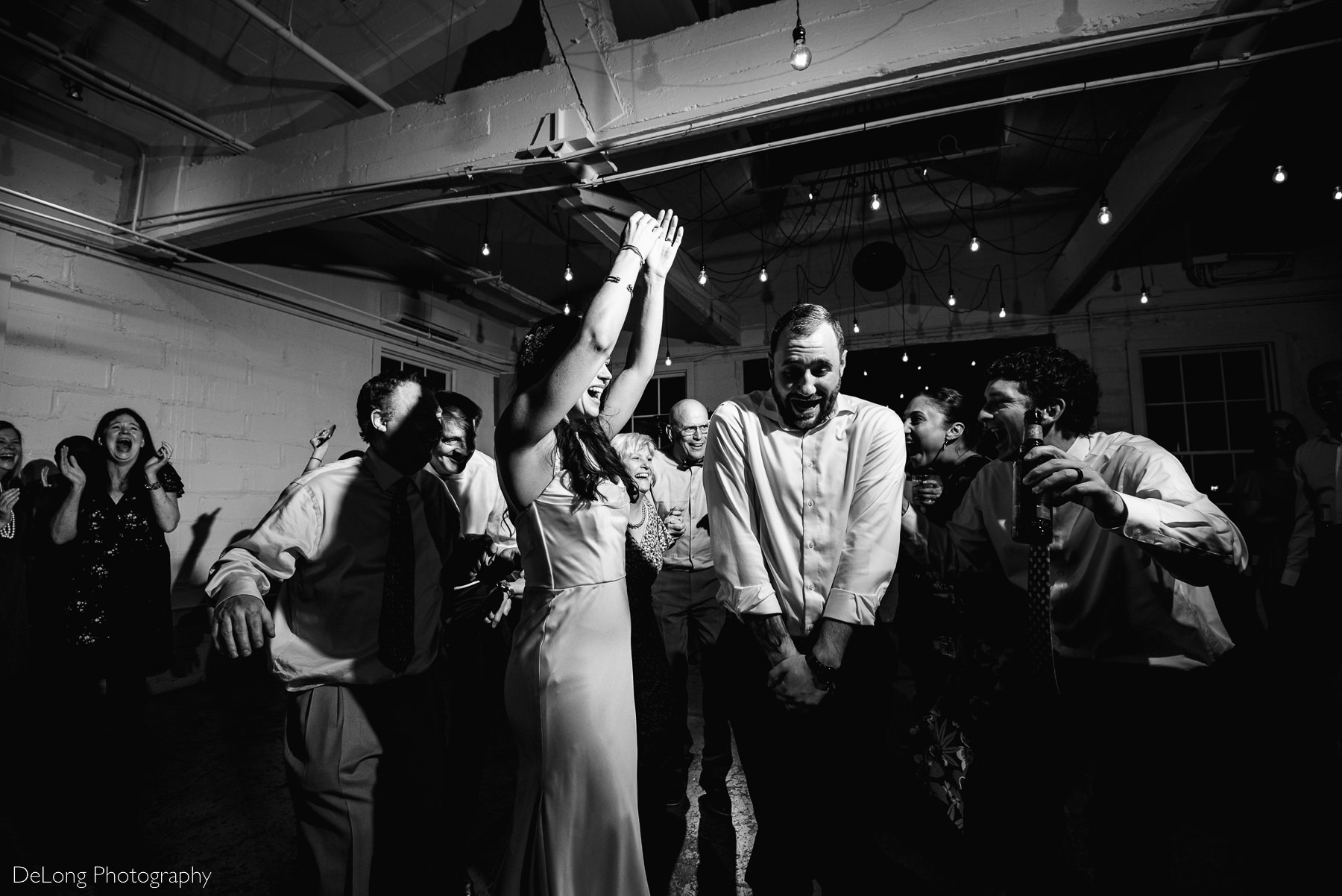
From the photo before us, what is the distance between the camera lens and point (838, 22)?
127 inches

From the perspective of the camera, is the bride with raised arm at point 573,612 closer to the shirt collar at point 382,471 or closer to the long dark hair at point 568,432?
the long dark hair at point 568,432

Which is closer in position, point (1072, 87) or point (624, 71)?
point (1072, 87)

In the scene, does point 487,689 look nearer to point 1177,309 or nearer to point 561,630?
point 561,630

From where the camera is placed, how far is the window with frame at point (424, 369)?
7340mm

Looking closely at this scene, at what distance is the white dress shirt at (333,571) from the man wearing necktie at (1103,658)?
1812 mm

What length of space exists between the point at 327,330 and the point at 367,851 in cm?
609

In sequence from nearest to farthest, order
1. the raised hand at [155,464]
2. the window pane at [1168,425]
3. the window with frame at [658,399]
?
the raised hand at [155,464]
the window pane at [1168,425]
the window with frame at [658,399]

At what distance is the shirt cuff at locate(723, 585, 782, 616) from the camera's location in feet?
5.16

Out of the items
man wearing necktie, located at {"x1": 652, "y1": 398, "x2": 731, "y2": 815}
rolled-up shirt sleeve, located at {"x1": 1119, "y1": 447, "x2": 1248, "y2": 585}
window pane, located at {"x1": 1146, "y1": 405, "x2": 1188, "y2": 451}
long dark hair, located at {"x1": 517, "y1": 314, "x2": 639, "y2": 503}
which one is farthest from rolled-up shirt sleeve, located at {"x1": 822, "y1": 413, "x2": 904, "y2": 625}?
window pane, located at {"x1": 1146, "y1": 405, "x2": 1188, "y2": 451}

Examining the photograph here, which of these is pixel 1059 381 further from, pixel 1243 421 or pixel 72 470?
pixel 1243 421

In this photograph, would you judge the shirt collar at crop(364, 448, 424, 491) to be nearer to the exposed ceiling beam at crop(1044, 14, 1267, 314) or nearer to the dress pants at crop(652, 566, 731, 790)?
the dress pants at crop(652, 566, 731, 790)

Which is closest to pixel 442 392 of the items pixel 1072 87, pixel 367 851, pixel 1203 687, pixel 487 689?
pixel 487 689

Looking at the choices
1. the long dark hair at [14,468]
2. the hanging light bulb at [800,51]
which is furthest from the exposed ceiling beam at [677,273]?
the long dark hair at [14,468]

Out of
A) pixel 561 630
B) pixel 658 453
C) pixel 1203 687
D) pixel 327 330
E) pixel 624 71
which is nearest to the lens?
pixel 561 630
